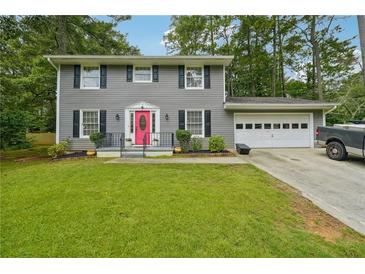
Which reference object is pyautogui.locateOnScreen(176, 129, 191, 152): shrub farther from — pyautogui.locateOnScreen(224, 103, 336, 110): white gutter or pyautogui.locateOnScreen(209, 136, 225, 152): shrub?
pyautogui.locateOnScreen(224, 103, 336, 110): white gutter

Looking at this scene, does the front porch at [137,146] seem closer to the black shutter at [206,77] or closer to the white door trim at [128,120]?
the white door trim at [128,120]

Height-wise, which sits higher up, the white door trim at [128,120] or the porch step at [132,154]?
the white door trim at [128,120]

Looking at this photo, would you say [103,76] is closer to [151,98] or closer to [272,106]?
[151,98]

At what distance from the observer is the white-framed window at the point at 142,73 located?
11445 mm

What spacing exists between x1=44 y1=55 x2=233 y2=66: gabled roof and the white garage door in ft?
11.0

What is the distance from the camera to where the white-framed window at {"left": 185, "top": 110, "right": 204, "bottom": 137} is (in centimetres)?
1131

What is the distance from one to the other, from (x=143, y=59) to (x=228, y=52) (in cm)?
1296

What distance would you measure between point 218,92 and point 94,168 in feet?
25.3

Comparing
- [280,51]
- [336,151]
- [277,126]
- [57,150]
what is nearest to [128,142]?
[57,150]

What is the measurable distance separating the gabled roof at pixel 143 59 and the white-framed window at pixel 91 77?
0.40 m

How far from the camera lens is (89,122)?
36.9ft

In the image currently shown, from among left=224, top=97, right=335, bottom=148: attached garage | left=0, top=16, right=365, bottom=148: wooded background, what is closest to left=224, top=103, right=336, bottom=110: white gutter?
left=224, top=97, right=335, bottom=148: attached garage

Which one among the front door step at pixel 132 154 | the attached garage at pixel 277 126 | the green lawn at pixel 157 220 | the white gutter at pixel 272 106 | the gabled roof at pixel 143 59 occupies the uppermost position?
the gabled roof at pixel 143 59

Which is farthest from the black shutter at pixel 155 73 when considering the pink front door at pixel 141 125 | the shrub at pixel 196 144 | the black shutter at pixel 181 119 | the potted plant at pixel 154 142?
the shrub at pixel 196 144
